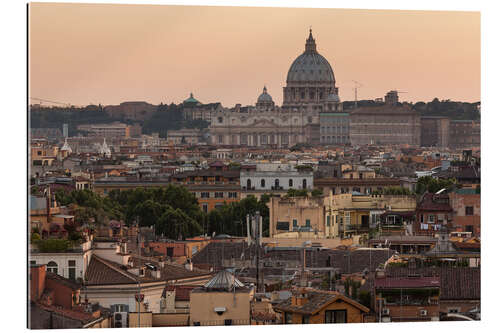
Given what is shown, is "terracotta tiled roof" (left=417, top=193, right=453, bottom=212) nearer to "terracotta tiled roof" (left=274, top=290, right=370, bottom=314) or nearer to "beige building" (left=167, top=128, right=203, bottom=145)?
"terracotta tiled roof" (left=274, top=290, right=370, bottom=314)

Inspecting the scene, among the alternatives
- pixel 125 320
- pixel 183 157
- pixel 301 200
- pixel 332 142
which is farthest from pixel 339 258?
pixel 332 142

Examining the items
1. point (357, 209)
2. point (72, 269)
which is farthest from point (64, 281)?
point (357, 209)

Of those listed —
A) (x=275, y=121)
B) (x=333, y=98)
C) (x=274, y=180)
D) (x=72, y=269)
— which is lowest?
(x=72, y=269)

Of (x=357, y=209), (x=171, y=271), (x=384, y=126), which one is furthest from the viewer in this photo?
(x=384, y=126)

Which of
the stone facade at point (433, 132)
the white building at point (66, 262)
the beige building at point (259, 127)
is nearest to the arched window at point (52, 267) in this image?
the white building at point (66, 262)

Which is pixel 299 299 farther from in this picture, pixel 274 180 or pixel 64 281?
pixel 274 180

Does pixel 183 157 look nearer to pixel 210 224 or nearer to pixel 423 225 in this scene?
pixel 210 224

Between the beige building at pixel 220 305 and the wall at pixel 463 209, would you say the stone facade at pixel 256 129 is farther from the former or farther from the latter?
the beige building at pixel 220 305
